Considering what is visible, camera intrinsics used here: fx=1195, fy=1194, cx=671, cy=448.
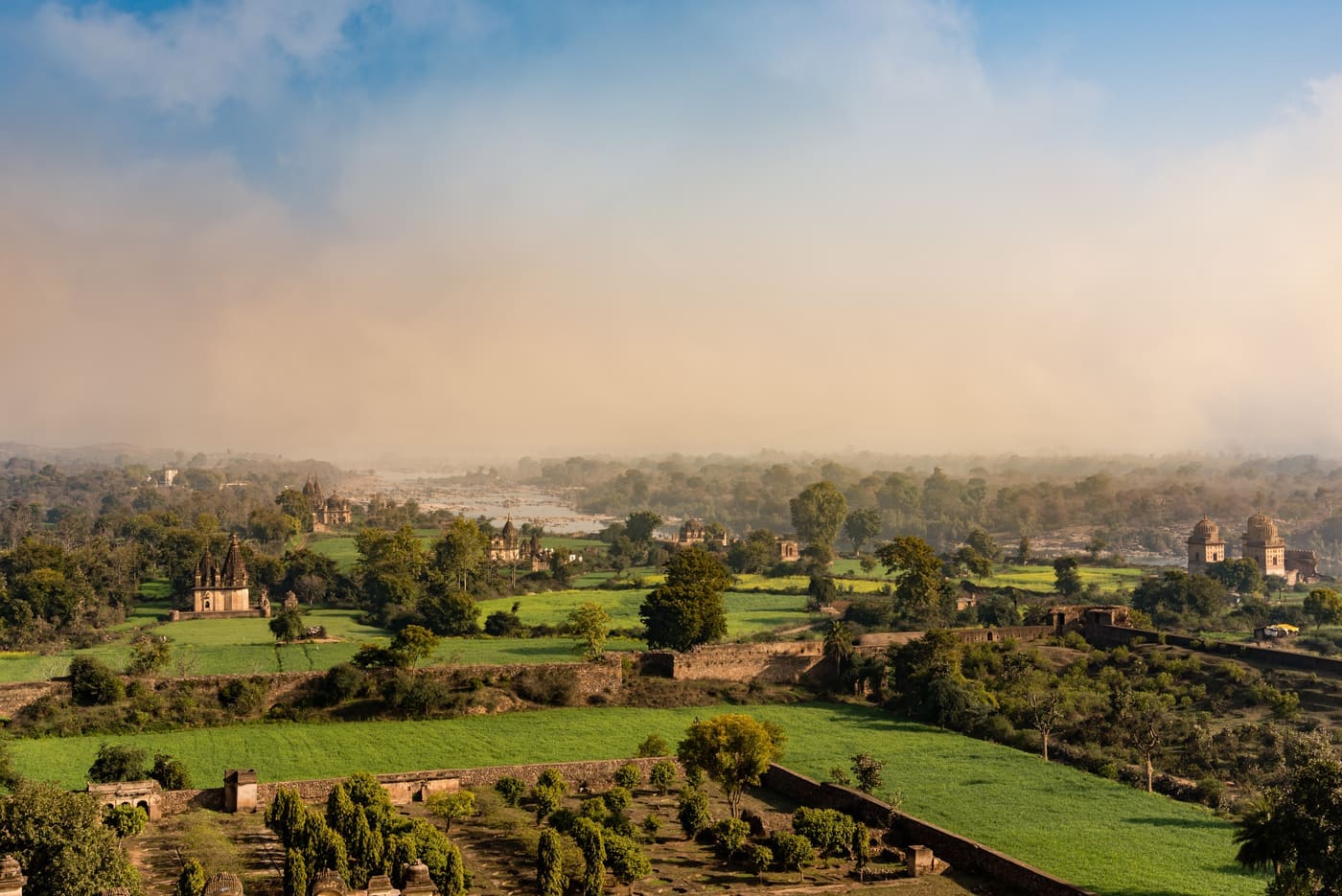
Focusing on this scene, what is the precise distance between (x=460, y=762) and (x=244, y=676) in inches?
394

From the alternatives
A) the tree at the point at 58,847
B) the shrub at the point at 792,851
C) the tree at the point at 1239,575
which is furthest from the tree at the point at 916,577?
the tree at the point at 58,847

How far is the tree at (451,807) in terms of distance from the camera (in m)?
26.4

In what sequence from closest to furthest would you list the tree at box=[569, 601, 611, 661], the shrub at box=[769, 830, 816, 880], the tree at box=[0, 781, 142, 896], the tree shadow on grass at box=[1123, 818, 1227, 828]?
the tree at box=[0, 781, 142, 896] < the shrub at box=[769, 830, 816, 880] < the tree shadow on grass at box=[1123, 818, 1227, 828] < the tree at box=[569, 601, 611, 661]

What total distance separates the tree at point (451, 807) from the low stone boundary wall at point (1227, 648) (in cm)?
2709

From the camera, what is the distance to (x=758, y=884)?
2334 centimetres

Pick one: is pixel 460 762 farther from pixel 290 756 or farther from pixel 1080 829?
pixel 1080 829

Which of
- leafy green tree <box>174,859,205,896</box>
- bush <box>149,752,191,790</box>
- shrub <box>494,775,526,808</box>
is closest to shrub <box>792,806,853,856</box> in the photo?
shrub <box>494,775,526,808</box>

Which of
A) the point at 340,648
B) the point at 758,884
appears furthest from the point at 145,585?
the point at 758,884

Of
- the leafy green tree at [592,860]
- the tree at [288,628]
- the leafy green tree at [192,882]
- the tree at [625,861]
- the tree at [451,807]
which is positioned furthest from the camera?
the tree at [288,628]

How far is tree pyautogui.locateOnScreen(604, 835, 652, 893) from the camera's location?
74.6 feet

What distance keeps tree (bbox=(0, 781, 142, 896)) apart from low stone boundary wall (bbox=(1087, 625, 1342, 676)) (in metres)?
34.3

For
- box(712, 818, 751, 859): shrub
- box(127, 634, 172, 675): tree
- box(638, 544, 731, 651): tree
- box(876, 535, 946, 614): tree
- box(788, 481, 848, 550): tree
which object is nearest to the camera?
box(712, 818, 751, 859): shrub

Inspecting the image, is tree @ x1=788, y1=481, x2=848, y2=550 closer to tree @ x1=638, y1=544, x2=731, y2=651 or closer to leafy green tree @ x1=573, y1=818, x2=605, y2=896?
tree @ x1=638, y1=544, x2=731, y2=651

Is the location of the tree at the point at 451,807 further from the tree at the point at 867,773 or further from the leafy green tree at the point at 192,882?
the tree at the point at 867,773
